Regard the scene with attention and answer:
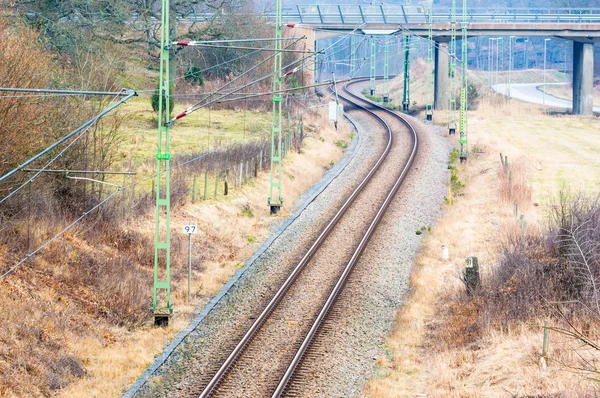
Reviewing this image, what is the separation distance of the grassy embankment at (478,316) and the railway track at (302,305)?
1.84 m

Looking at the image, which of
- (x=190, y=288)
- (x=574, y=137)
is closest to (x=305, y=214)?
(x=190, y=288)

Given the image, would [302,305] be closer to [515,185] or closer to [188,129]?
[515,185]

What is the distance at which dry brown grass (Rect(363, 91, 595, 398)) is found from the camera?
16.2 metres

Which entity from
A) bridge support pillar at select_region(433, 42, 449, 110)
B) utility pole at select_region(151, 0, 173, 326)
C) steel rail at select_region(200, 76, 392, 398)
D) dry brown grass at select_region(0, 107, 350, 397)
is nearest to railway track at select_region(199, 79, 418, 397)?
steel rail at select_region(200, 76, 392, 398)

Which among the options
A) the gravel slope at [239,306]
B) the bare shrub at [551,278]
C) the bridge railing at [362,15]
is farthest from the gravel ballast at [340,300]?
the bridge railing at [362,15]

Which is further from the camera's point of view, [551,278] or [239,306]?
[239,306]

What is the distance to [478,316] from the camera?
20.0m

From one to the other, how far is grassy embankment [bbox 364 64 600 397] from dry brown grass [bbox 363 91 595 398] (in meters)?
0.02

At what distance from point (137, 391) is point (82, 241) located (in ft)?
25.2

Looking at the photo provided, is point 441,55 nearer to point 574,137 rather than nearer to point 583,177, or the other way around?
point 574,137

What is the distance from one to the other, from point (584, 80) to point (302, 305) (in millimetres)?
54572

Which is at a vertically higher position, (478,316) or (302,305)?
(478,316)

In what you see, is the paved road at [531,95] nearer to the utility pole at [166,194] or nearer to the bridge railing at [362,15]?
the bridge railing at [362,15]

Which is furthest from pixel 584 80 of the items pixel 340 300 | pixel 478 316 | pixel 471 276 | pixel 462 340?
pixel 462 340
